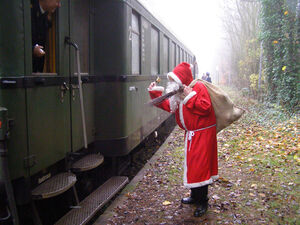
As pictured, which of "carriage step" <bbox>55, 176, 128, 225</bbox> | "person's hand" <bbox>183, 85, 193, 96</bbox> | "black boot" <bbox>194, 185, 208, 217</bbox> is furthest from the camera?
"black boot" <bbox>194, 185, 208, 217</bbox>

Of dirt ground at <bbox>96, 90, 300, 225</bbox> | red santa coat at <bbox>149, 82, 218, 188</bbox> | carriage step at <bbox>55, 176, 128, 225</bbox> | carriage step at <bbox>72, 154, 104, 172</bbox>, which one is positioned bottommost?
dirt ground at <bbox>96, 90, 300, 225</bbox>

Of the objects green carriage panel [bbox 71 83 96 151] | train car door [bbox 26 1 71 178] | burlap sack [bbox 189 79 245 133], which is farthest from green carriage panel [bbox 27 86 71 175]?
burlap sack [bbox 189 79 245 133]

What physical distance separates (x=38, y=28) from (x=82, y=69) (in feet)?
4.06

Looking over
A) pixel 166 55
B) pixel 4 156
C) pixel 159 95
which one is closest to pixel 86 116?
pixel 159 95

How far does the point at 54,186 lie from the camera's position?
11.3 ft

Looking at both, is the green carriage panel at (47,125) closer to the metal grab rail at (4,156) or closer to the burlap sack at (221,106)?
the metal grab rail at (4,156)

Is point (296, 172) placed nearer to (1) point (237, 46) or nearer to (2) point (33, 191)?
(2) point (33, 191)

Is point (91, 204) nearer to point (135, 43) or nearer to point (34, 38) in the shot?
point (34, 38)

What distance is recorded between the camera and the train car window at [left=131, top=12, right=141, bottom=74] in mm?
5582

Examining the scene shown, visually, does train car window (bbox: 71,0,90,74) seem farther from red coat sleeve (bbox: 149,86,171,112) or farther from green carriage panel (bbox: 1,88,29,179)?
green carriage panel (bbox: 1,88,29,179)

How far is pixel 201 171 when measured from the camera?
3922 mm

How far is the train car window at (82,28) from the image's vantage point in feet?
13.8

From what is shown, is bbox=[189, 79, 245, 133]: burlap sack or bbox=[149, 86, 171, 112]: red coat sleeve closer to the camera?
bbox=[189, 79, 245, 133]: burlap sack

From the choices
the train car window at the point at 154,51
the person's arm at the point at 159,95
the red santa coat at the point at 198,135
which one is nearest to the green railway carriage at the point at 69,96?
the train car window at the point at 154,51
